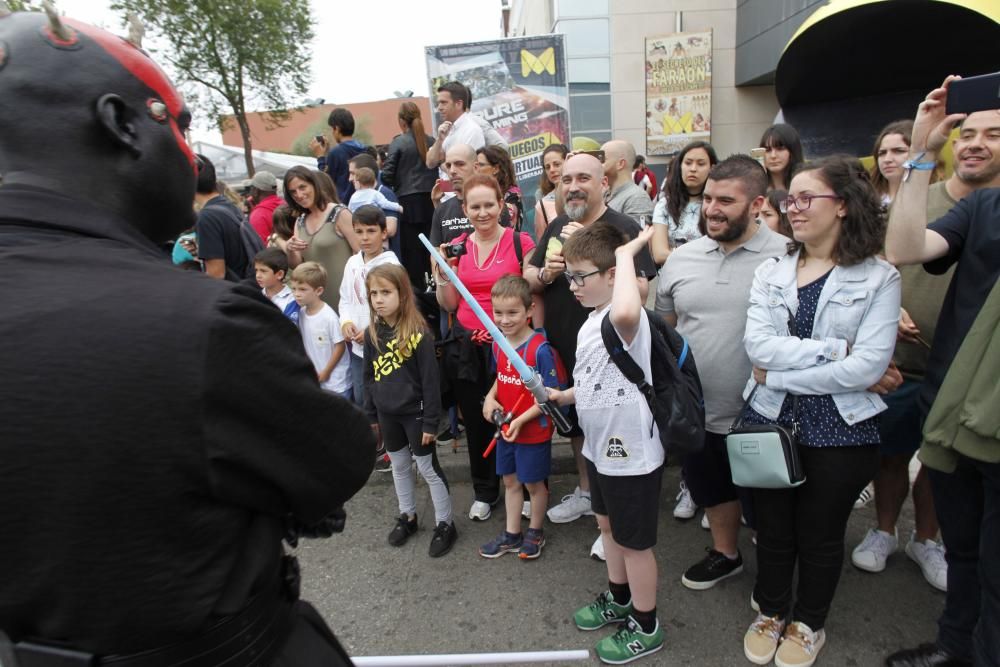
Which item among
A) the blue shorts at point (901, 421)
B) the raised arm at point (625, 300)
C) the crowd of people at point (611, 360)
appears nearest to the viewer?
the crowd of people at point (611, 360)

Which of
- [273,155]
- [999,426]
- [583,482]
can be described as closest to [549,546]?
[583,482]

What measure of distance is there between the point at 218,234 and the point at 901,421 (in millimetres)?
4649

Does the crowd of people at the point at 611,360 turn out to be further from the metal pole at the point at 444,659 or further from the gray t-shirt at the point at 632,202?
the metal pole at the point at 444,659

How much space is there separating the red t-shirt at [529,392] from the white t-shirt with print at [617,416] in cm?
74

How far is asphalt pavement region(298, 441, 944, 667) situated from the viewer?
265cm

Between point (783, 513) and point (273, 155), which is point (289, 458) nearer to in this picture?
point (783, 513)

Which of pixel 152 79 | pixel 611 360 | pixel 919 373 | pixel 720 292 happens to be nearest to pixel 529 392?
pixel 611 360

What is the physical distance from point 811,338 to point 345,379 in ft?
10.6

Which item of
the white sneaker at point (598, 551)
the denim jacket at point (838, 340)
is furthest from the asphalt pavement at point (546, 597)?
the denim jacket at point (838, 340)

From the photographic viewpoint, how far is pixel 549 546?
346 centimetres

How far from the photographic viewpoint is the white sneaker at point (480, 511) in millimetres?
3805

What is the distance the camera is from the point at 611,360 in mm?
2404

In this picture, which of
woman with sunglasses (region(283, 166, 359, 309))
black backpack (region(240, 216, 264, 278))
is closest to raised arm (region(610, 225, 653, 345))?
woman with sunglasses (region(283, 166, 359, 309))

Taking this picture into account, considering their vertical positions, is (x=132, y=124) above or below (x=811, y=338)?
above
